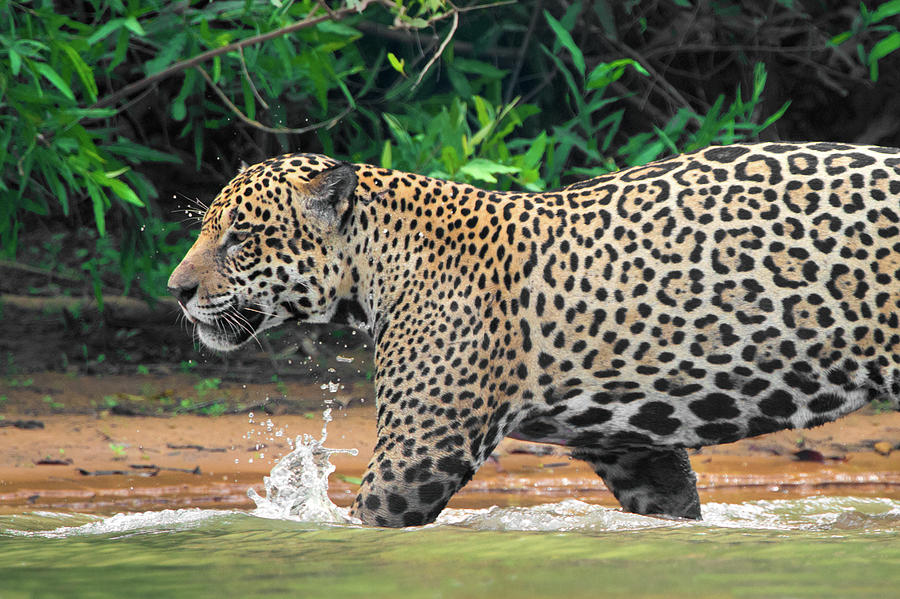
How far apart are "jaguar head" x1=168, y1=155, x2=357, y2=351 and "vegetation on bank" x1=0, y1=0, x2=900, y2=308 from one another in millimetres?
1584

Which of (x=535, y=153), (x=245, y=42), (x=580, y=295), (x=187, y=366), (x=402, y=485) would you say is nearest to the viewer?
(x=402, y=485)

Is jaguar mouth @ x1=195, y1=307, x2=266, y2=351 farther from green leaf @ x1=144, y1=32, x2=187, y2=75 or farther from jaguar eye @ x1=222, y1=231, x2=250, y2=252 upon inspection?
green leaf @ x1=144, y1=32, x2=187, y2=75

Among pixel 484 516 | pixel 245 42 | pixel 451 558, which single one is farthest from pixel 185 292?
pixel 245 42

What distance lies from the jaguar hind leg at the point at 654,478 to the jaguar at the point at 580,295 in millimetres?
302

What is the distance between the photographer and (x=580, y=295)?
4938 mm

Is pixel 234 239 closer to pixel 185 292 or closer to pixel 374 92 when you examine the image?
pixel 185 292

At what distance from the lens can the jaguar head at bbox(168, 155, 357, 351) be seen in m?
5.14

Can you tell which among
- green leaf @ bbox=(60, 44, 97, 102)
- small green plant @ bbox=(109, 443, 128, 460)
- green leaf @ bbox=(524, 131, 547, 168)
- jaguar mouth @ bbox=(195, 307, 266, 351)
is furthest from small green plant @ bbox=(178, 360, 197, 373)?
jaguar mouth @ bbox=(195, 307, 266, 351)

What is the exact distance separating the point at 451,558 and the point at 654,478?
161cm

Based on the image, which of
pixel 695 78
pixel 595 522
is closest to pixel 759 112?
pixel 695 78

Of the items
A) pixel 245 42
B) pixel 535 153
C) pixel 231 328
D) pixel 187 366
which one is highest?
→ pixel 245 42

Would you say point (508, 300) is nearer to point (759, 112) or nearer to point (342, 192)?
point (342, 192)

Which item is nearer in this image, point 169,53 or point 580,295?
point 580,295

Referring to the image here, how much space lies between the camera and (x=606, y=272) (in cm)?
493
